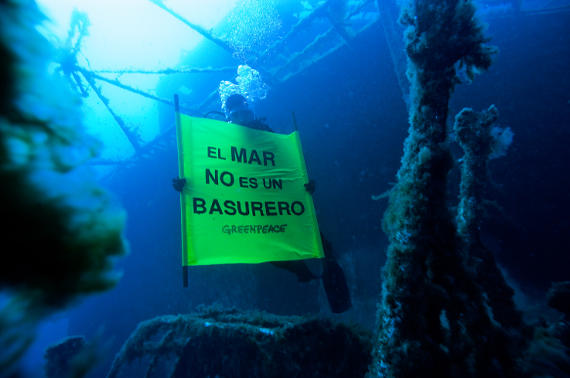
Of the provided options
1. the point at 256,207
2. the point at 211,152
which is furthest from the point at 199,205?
the point at 211,152

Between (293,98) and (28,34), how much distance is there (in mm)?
8281

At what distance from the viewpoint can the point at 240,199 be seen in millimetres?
3375

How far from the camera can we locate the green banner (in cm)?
300

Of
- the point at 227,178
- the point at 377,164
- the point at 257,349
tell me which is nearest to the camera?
the point at 257,349

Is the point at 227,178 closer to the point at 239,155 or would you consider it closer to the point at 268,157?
the point at 239,155

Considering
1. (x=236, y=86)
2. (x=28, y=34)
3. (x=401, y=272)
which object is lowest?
(x=401, y=272)

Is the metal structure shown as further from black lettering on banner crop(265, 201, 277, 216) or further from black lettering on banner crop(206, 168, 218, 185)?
black lettering on banner crop(206, 168, 218, 185)

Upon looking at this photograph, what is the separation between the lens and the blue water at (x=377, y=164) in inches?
183

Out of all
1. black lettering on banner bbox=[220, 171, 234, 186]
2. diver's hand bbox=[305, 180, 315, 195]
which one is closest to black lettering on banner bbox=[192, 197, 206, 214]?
black lettering on banner bbox=[220, 171, 234, 186]

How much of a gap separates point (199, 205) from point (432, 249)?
250 centimetres

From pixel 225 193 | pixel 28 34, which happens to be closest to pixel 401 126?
pixel 225 193

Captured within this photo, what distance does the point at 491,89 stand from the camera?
223 inches

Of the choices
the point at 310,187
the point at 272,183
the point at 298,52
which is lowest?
the point at 310,187

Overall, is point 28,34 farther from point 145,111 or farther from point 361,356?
point 145,111
